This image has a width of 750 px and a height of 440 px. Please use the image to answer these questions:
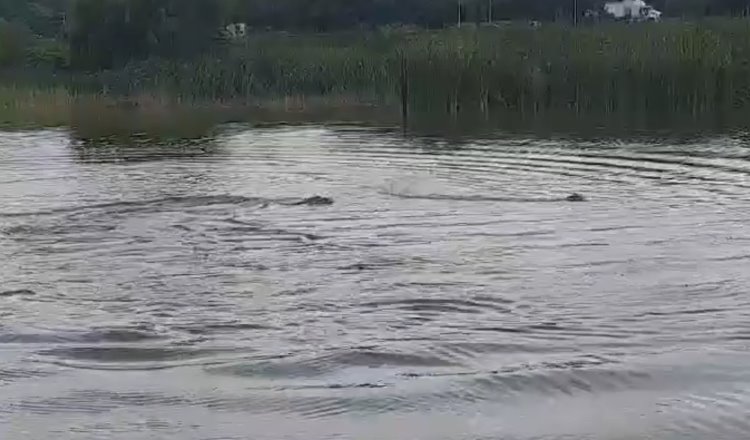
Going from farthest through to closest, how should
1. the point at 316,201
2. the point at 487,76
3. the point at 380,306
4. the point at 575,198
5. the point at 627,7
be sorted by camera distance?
1. the point at 627,7
2. the point at 487,76
3. the point at 316,201
4. the point at 575,198
5. the point at 380,306

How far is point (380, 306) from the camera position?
917 cm

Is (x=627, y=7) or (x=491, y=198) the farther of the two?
(x=627, y=7)

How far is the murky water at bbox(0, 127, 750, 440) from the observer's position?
6.79 m

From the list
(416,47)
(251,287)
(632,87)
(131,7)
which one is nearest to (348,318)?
(251,287)

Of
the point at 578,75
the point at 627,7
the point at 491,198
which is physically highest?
the point at 627,7

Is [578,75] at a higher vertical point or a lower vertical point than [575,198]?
higher

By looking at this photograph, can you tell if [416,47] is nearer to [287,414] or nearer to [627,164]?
[627,164]

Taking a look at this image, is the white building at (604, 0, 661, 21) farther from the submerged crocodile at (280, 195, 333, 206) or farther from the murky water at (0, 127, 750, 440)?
the submerged crocodile at (280, 195, 333, 206)

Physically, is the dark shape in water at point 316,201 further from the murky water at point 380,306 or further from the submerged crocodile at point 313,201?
the murky water at point 380,306

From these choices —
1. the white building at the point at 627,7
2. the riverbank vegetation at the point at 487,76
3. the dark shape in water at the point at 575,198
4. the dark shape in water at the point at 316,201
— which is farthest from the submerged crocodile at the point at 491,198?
the white building at the point at 627,7

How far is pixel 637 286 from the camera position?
971 cm

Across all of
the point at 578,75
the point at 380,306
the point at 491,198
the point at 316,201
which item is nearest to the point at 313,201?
the point at 316,201

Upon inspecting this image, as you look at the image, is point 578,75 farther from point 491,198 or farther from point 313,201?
point 313,201

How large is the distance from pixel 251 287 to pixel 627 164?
9.14m
